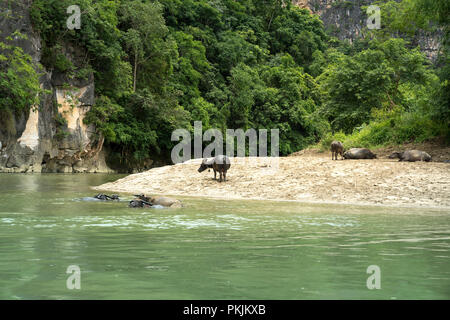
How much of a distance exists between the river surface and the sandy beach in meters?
2.65

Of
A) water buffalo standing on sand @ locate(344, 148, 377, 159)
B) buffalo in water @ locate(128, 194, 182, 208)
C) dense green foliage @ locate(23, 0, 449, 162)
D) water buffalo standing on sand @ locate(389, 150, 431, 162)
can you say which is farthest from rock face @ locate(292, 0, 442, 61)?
buffalo in water @ locate(128, 194, 182, 208)

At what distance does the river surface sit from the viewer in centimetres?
476

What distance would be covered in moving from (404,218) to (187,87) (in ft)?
151

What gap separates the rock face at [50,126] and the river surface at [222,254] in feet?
88.6

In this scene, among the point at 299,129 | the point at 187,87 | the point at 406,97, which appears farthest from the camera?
the point at 299,129

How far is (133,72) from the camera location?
50156 mm

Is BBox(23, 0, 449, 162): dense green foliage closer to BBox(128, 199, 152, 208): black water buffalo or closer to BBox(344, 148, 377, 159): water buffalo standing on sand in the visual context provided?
BBox(344, 148, 377, 159): water buffalo standing on sand

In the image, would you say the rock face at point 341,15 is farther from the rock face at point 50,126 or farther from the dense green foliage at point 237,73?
the rock face at point 50,126

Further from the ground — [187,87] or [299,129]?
[187,87]

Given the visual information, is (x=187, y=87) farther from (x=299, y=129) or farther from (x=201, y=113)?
(x=299, y=129)

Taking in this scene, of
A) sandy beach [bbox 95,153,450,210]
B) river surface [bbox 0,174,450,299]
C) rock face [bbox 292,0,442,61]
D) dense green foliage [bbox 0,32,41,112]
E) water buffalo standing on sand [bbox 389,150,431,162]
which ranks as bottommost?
river surface [bbox 0,174,450,299]

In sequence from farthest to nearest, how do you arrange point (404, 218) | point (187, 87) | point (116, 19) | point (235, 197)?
point (187, 87) → point (116, 19) → point (235, 197) → point (404, 218)

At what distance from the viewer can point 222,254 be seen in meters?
6.52
